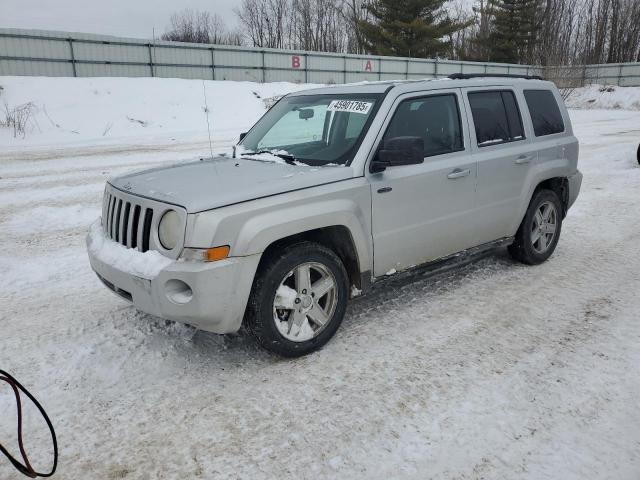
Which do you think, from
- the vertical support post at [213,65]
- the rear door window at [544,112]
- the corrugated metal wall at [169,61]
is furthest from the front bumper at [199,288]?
the vertical support post at [213,65]

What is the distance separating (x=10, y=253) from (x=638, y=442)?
6.12 m

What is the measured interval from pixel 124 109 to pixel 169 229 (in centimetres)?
2166

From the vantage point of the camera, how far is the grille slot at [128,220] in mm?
3367

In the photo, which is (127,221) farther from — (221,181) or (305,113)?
(305,113)

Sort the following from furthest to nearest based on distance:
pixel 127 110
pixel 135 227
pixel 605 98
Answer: pixel 605 98 < pixel 127 110 < pixel 135 227

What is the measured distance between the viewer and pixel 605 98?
40.7 metres

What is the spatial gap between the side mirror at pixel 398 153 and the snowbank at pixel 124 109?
14482mm

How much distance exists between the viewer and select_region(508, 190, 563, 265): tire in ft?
17.4

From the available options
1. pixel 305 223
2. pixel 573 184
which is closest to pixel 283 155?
pixel 305 223

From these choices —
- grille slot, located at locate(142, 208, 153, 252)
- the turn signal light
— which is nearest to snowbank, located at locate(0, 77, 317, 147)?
grille slot, located at locate(142, 208, 153, 252)

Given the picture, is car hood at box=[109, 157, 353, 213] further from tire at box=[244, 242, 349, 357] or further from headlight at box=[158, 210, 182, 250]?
tire at box=[244, 242, 349, 357]

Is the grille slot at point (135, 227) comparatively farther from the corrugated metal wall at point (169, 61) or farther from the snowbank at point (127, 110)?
the corrugated metal wall at point (169, 61)

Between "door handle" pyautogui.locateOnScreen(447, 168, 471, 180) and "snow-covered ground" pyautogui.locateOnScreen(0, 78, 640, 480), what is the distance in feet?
3.60

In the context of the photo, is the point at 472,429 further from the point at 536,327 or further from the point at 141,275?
the point at 141,275
